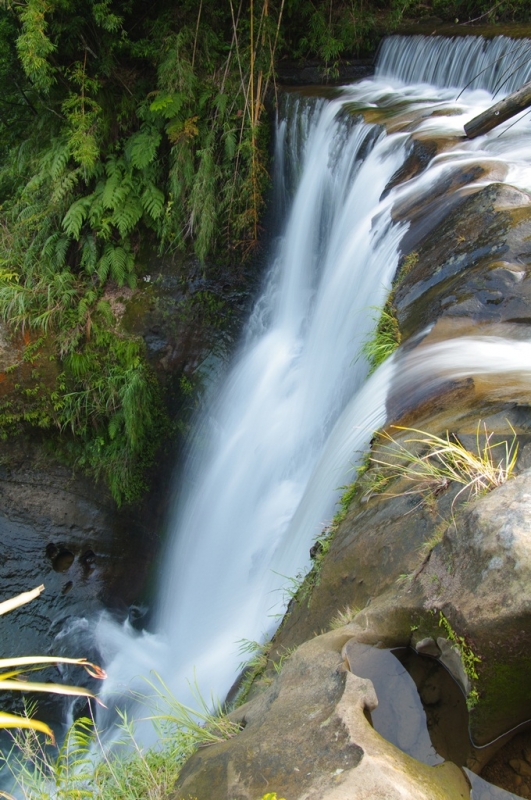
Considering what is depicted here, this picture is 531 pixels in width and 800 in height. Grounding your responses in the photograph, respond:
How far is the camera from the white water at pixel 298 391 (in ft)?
14.4

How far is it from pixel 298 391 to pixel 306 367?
0.94ft

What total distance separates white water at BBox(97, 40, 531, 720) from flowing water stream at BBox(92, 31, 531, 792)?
0.02 m

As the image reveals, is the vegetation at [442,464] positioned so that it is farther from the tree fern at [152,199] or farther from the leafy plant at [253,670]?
the tree fern at [152,199]

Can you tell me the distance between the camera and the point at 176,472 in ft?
23.9

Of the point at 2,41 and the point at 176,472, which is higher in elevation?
the point at 2,41

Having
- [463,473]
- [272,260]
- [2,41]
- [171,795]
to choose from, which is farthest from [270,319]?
[171,795]

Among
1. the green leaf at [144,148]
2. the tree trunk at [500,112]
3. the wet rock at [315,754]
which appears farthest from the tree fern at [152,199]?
the wet rock at [315,754]

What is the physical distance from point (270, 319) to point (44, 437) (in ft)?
10.7

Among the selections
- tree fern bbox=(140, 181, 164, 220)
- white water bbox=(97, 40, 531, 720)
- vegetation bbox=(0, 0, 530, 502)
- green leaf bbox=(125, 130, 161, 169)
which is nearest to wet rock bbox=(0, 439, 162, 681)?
vegetation bbox=(0, 0, 530, 502)

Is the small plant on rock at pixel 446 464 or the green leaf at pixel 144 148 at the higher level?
Result: the green leaf at pixel 144 148

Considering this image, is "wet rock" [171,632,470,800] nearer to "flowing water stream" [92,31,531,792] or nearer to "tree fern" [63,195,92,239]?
"flowing water stream" [92,31,531,792]

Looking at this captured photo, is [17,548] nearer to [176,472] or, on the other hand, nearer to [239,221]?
[176,472]

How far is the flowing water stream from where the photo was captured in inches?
171

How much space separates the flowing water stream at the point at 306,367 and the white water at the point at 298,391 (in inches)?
0.7
